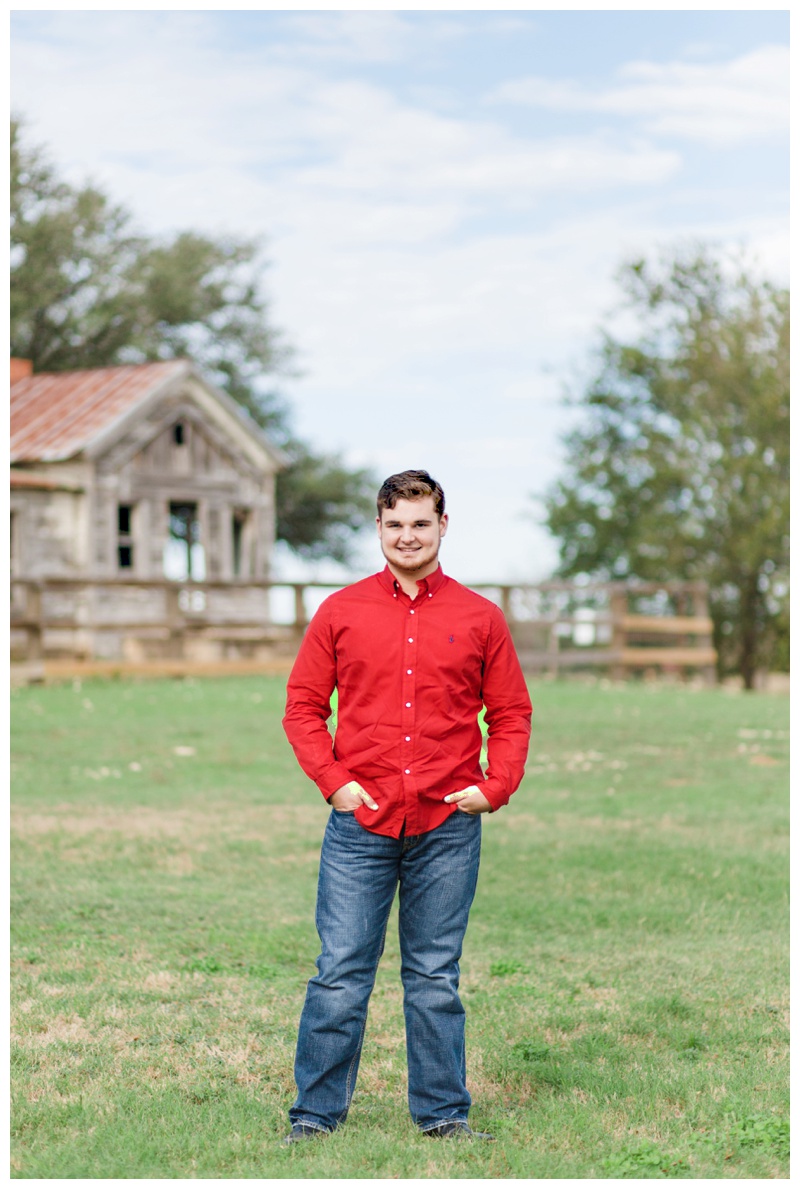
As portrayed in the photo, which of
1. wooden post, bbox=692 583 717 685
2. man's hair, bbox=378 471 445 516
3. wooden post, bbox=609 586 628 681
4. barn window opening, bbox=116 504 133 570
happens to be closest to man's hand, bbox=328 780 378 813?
man's hair, bbox=378 471 445 516

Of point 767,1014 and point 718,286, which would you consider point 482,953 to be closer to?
point 767,1014

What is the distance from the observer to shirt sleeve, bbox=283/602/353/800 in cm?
419

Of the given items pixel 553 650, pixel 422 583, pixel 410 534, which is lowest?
pixel 553 650

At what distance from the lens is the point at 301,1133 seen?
4164 millimetres

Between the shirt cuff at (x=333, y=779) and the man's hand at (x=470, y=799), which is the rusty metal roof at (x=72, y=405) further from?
the man's hand at (x=470, y=799)

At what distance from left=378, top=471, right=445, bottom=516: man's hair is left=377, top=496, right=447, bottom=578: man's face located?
0.05 ft

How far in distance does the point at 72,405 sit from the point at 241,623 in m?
7.30

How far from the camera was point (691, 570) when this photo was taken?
1294 inches

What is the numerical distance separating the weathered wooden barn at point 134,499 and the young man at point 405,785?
1941cm

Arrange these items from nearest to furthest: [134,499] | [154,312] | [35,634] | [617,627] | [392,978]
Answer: [392,978] < [35,634] < [617,627] < [134,499] < [154,312]

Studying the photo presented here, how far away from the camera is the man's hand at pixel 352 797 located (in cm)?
411

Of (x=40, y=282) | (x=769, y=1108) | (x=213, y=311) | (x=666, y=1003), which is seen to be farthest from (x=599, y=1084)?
(x=213, y=311)

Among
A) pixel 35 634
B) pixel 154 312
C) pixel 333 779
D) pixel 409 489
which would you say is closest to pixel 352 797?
pixel 333 779

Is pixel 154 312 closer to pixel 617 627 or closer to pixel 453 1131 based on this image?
pixel 617 627
